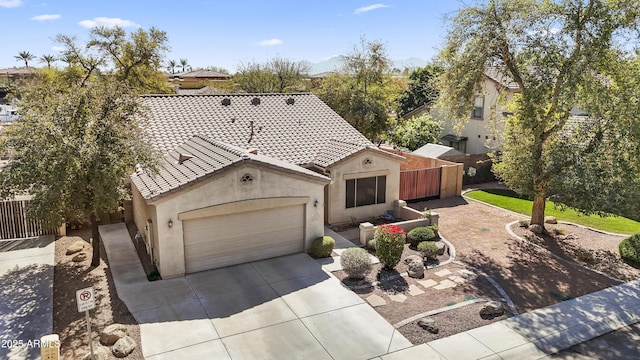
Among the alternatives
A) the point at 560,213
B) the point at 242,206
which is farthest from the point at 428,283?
the point at 560,213

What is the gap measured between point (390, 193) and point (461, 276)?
22.9 feet

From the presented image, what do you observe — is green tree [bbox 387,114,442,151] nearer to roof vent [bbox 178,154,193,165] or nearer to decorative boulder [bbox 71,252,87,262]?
roof vent [bbox 178,154,193,165]

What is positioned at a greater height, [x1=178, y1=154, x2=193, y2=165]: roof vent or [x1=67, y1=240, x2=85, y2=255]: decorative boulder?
[x1=178, y1=154, x2=193, y2=165]: roof vent

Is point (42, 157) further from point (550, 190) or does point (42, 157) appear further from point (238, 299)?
point (550, 190)

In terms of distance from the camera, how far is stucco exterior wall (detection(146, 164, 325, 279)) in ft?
45.2

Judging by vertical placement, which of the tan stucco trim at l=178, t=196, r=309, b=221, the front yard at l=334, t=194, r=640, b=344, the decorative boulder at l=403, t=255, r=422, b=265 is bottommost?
the front yard at l=334, t=194, r=640, b=344

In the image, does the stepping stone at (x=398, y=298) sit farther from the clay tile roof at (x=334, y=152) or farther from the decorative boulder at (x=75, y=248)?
the decorative boulder at (x=75, y=248)

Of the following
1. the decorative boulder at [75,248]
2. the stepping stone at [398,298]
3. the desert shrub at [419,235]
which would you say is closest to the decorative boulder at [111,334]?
the decorative boulder at [75,248]

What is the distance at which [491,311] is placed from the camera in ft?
40.0

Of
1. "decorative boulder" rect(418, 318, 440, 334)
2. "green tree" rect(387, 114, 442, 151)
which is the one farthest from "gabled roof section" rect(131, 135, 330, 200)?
"green tree" rect(387, 114, 442, 151)

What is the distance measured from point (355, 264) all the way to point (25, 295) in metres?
9.66

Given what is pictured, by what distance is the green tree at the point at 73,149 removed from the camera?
40.2ft

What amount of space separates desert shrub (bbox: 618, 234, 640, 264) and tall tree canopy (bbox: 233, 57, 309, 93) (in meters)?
37.2

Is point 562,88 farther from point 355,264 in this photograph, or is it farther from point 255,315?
point 255,315
